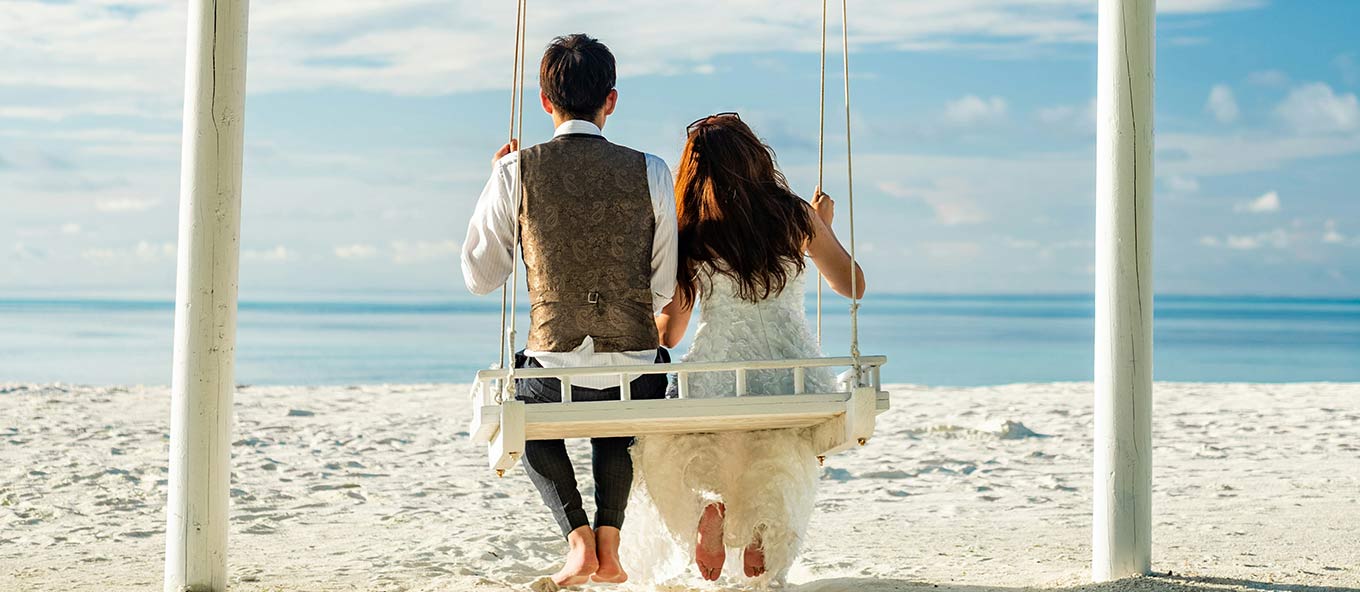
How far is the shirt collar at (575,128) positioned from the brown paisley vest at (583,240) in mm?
21

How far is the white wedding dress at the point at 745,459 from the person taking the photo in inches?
127

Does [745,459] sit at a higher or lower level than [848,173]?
lower

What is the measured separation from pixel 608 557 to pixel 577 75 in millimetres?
1069

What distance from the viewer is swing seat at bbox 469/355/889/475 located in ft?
8.80

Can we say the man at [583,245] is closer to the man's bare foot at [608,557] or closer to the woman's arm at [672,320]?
the man's bare foot at [608,557]

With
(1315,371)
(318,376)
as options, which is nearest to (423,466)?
(318,376)

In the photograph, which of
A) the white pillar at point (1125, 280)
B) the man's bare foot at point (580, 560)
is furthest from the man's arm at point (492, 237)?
the white pillar at point (1125, 280)

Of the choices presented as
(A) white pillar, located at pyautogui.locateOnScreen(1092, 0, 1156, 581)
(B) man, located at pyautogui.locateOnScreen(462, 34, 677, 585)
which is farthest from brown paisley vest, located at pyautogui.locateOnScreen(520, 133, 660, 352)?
(A) white pillar, located at pyautogui.locateOnScreen(1092, 0, 1156, 581)

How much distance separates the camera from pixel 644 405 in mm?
2730

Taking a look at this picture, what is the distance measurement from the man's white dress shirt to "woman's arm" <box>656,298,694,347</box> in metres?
0.17

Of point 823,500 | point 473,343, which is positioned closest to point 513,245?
point 823,500

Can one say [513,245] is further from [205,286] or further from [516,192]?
[205,286]

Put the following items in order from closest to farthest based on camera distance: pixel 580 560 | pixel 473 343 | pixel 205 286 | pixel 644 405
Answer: pixel 644 405, pixel 580 560, pixel 205 286, pixel 473 343

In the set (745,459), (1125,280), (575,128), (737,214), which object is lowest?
(745,459)
